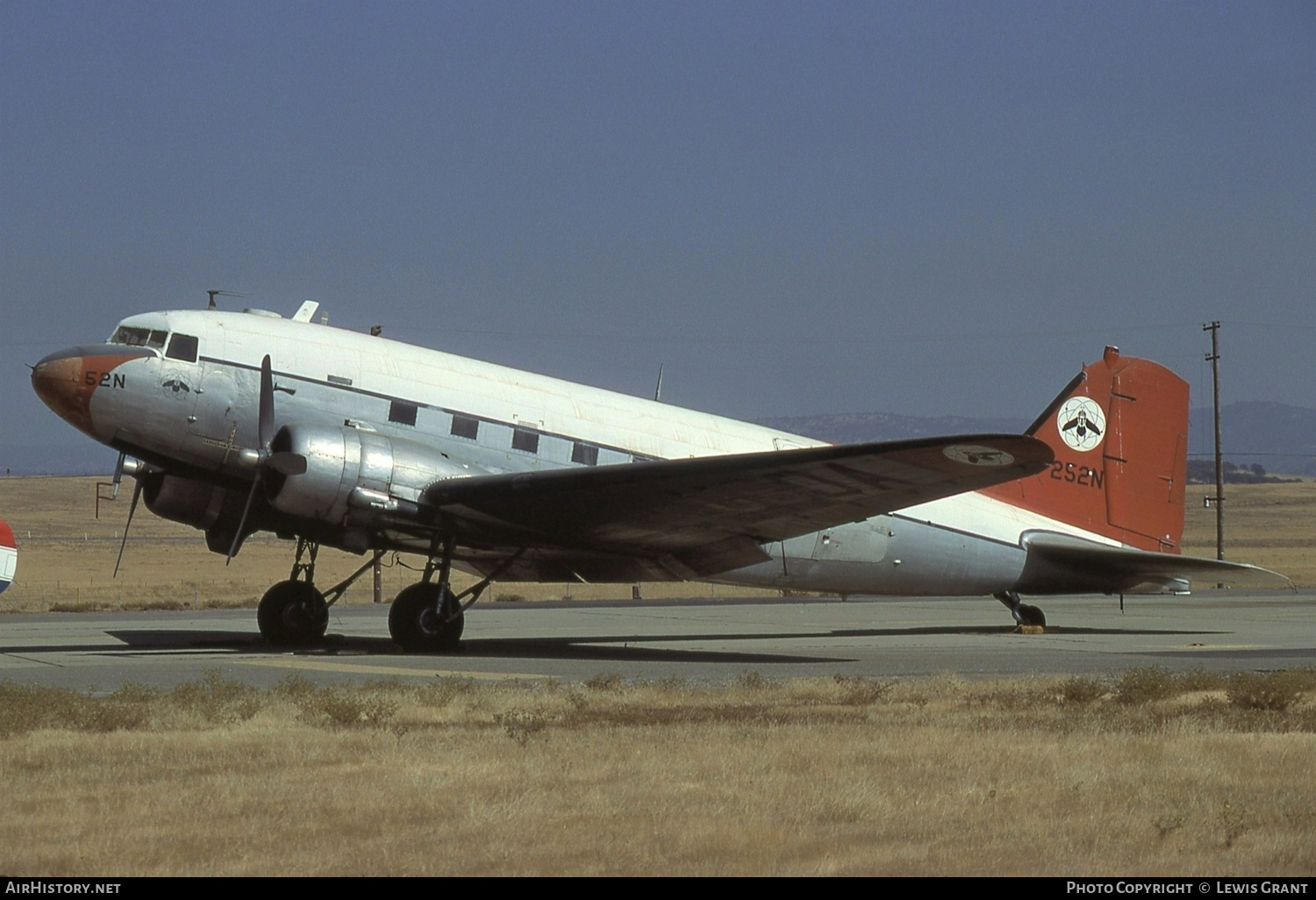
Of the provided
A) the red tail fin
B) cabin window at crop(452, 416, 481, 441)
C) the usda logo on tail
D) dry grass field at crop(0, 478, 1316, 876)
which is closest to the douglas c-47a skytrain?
cabin window at crop(452, 416, 481, 441)

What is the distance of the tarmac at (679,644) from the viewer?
15.9m

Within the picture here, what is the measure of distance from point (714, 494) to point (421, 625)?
415 centimetres

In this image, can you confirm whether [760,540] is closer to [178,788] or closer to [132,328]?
[132,328]

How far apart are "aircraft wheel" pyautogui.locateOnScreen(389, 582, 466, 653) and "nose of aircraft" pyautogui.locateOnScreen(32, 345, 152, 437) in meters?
4.33

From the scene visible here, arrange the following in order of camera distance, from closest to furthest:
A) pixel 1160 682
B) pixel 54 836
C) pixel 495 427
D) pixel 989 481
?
pixel 54 836 → pixel 1160 682 → pixel 989 481 → pixel 495 427

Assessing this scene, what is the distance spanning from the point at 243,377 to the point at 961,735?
10692 mm

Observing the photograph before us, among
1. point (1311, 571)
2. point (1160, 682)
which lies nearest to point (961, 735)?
point (1160, 682)

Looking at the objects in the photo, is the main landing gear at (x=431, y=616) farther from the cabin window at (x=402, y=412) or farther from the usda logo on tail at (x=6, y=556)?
the usda logo on tail at (x=6, y=556)

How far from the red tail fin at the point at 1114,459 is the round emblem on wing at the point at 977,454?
294 inches

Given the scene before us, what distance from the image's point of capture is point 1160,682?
12.8 metres

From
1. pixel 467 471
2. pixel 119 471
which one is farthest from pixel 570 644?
pixel 119 471

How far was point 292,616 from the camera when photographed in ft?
64.1

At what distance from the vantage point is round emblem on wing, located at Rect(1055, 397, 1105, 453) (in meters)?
23.5

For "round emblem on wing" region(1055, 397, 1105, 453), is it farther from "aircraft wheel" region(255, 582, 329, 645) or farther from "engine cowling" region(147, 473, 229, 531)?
"engine cowling" region(147, 473, 229, 531)
